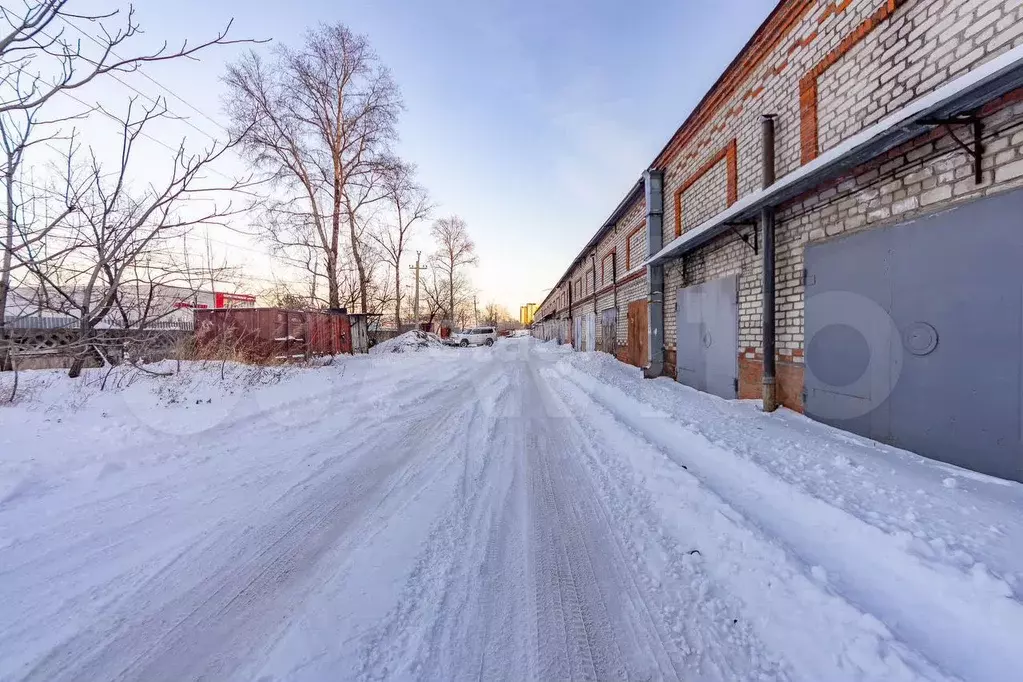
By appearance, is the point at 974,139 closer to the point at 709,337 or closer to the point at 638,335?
the point at 709,337

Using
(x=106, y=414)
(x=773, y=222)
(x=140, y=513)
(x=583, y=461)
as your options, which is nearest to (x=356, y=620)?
(x=140, y=513)

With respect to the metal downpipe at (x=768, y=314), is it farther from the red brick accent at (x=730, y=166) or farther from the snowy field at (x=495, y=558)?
the red brick accent at (x=730, y=166)

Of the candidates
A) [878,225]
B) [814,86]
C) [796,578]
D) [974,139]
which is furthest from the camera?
[814,86]

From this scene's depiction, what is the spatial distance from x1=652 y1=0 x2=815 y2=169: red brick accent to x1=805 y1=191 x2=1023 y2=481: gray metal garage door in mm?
3541

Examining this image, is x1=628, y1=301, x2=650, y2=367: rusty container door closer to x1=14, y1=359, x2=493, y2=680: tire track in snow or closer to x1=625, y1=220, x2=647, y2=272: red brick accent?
x1=625, y1=220, x2=647, y2=272: red brick accent

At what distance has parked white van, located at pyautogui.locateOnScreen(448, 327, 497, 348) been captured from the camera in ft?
106

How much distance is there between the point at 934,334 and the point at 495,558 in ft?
14.2

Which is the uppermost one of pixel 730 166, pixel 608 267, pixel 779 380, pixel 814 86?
pixel 814 86

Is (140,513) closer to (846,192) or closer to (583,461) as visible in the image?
(583,461)

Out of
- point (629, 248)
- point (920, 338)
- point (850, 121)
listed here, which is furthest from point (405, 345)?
point (920, 338)

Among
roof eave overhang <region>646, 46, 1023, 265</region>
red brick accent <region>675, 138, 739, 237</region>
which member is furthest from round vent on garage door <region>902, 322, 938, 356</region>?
red brick accent <region>675, 138, 739, 237</region>

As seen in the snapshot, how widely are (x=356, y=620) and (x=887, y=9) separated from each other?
277 inches

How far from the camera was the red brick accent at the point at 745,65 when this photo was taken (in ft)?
18.6

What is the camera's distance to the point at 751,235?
21.4 ft
